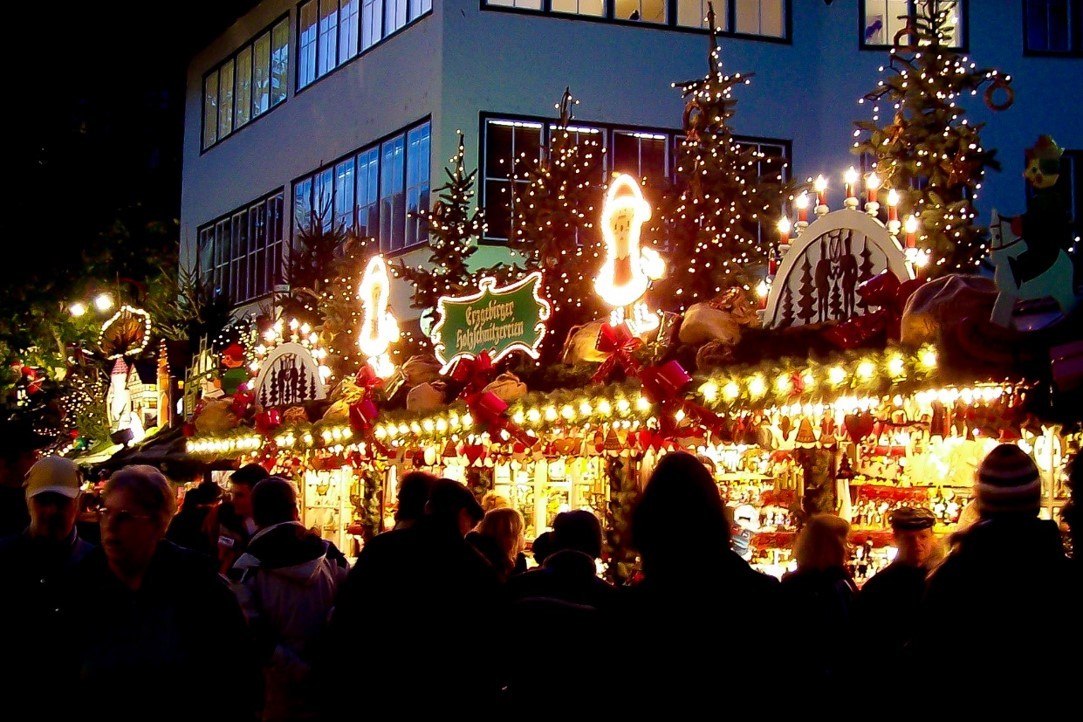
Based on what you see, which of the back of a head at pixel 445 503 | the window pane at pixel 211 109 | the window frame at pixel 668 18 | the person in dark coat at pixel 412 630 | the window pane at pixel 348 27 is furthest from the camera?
the window pane at pixel 211 109

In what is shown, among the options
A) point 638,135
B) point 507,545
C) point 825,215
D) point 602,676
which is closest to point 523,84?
point 638,135

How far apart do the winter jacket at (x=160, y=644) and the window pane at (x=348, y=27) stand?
872 inches

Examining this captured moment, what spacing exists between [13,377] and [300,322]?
7.10 meters

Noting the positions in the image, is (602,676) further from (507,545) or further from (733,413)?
(733,413)

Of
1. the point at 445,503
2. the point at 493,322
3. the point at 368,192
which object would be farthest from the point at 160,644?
the point at 368,192

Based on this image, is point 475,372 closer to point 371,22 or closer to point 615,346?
point 615,346

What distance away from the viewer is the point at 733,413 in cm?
960

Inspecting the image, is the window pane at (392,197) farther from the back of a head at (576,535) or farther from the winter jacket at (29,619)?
the winter jacket at (29,619)

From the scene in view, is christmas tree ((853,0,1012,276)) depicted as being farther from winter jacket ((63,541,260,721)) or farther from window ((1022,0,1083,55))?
window ((1022,0,1083,55))

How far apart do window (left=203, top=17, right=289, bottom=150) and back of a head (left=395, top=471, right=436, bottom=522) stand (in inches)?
931

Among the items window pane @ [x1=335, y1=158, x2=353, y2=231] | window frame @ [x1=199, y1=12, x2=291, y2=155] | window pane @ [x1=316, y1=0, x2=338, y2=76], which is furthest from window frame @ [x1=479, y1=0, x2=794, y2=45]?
window frame @ [x1=199, y1=12, x2=291, y2=155]

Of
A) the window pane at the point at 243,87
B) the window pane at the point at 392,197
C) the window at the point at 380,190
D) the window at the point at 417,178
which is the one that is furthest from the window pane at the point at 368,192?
the window pane at the point at 243,87

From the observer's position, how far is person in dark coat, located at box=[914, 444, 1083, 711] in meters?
4.01

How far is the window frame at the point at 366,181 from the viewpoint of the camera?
909 inches
